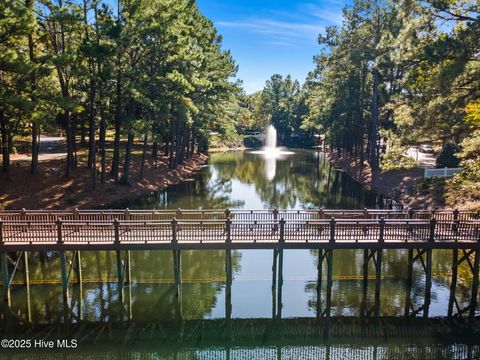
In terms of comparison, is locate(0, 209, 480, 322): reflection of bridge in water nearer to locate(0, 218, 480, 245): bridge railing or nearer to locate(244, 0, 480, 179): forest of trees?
locate(0, 218, 480, 245): bridge railing

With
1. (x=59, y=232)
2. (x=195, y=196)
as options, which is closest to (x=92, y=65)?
(x=195, y=196)

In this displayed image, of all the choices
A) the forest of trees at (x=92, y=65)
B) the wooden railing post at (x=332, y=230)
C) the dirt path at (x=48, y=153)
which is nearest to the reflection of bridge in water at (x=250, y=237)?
the wooden railing post at (x=332, y=230)

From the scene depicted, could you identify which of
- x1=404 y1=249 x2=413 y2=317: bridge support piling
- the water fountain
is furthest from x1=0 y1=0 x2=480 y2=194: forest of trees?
the water fountain

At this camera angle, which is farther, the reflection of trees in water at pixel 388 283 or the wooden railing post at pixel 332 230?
the reflection of trees in water at pixel 388 283

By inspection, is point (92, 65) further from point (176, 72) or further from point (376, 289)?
Result: point (376, 289)

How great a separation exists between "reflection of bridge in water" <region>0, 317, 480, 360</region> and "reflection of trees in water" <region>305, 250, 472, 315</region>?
1.22 meters

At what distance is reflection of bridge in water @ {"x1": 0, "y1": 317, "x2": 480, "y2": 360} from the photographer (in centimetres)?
1659

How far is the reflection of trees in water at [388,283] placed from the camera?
2028cm

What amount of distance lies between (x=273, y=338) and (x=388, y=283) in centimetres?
825

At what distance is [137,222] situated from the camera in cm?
1953

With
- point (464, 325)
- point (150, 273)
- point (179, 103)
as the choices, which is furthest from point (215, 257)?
point (179, 103)

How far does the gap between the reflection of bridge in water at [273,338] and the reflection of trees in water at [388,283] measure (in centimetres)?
122

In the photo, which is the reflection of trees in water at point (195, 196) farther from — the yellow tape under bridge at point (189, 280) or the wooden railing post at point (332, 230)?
the wooden railing post at point (332, 230)

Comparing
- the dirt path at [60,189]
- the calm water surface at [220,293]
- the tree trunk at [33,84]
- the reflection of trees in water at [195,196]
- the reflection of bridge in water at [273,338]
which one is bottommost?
the reflection of bridge in water at [273,338]
